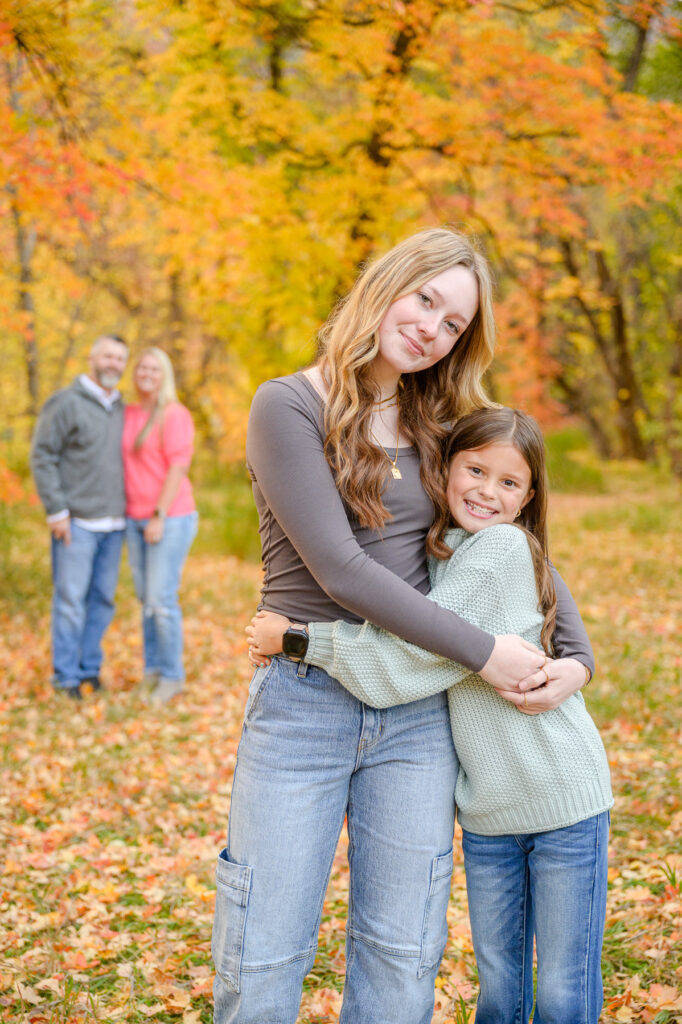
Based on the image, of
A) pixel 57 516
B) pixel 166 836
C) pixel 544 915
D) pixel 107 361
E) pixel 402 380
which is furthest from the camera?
pixel 107 361

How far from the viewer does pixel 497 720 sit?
1.92 meters

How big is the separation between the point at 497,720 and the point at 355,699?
323 mm

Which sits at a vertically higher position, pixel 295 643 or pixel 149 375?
pixel 149 375

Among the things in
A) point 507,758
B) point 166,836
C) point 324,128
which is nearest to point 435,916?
point 507,758

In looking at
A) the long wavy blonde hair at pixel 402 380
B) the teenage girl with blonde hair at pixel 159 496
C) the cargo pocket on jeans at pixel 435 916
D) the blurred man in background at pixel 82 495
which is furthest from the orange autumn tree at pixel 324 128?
the cargo pocket on jeans at pixel 435 916

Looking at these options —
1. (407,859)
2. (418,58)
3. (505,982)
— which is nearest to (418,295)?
(407,859)

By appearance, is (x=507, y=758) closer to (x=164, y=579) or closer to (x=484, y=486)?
(x=484, y=486)

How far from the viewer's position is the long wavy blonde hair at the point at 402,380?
1880mm

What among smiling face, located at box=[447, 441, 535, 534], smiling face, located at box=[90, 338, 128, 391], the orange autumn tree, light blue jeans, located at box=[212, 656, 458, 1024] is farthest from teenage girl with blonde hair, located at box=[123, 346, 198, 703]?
light blue jeans, located at box=[212, 656, 458, 1024]

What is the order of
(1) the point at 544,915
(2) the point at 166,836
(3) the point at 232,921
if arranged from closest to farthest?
(3) the point at 232,921
(1) the point at 544,915
(2) the point at 166,836

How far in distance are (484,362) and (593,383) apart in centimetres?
1830

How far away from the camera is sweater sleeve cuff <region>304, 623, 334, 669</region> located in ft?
5.99

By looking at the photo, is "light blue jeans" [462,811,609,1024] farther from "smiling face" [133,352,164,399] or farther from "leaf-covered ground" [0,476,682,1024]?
"smiling face" [133,352,164,399]

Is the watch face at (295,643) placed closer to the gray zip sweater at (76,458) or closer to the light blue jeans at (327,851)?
the light blue jeans at (327,851)
